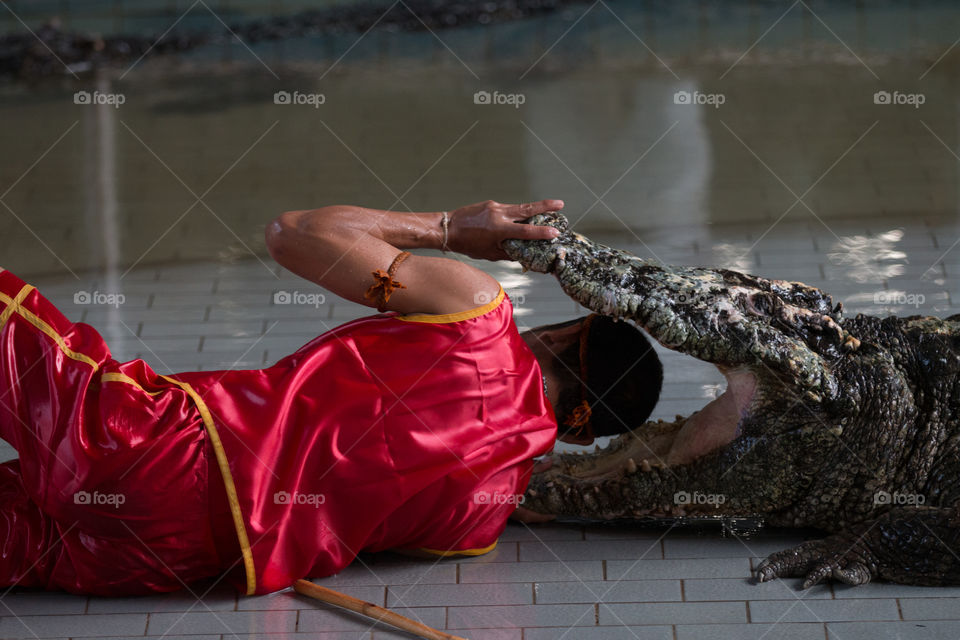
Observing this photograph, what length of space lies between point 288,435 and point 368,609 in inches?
21.1

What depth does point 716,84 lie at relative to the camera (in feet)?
28.9

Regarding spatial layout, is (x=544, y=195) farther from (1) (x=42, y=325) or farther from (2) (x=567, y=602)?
(1) (x=42, y=325)

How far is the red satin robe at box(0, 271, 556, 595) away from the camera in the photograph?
3346 millimetres

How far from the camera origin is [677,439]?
150 inches

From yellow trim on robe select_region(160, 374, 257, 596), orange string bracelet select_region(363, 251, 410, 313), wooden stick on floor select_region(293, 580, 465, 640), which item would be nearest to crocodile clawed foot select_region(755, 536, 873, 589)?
wooden stick on floor select_region(293, 580, 465, 640)

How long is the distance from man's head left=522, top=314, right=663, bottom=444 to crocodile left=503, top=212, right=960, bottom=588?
0.17 meters

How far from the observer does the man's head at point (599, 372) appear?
3752 mm

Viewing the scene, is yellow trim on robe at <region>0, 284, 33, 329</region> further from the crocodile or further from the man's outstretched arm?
the crocodile

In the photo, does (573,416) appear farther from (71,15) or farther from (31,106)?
(71,15)

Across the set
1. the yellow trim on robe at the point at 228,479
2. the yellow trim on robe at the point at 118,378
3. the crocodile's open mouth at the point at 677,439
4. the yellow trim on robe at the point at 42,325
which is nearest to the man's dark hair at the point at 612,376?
the crocodile's open mouth at the point at 677,439

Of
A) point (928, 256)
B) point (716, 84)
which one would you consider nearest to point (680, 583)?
point (928, 256)

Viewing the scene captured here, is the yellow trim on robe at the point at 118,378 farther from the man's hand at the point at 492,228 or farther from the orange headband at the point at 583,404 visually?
the orange headband at the point at 583,404

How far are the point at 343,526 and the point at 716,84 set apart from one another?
6.09 meters

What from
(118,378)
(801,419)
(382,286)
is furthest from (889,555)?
(118,378)
